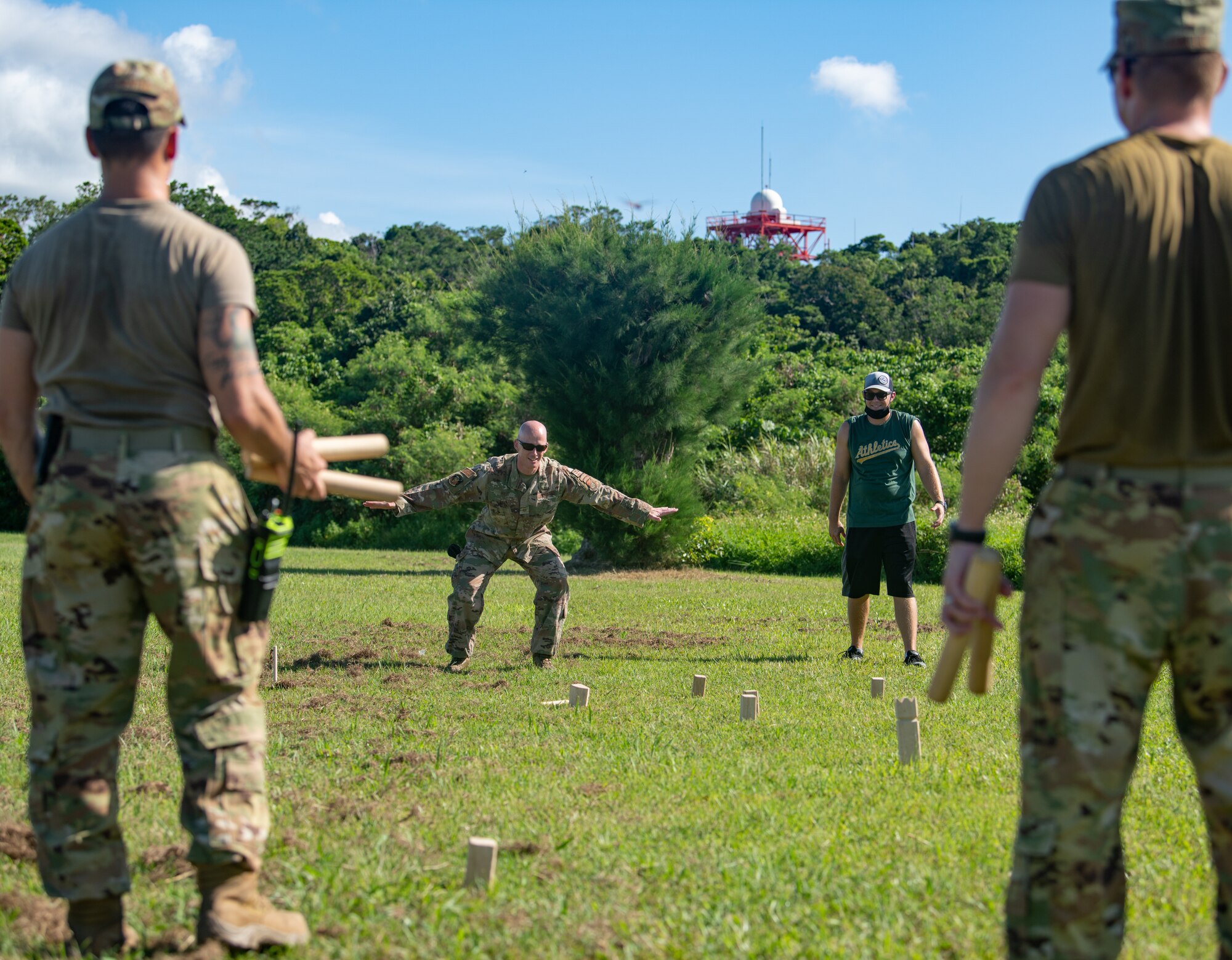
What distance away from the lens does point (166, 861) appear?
14.3 feet

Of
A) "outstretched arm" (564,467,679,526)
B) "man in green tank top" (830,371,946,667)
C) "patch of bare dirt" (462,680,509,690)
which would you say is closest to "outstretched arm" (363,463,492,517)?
"outstretched arm" (564,467,679,526)

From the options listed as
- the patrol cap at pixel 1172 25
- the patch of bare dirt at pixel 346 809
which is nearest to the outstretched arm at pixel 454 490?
the patch of bare dirt at pixel 346 809

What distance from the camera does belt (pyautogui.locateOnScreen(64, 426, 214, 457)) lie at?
10.7ft

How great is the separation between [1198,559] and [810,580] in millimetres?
16515

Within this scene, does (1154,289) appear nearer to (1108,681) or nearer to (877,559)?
(1108,681)

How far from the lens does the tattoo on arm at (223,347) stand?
3297mm

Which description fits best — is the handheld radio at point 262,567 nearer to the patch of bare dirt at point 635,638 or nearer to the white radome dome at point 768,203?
the patch of bare dirt at point 635,638

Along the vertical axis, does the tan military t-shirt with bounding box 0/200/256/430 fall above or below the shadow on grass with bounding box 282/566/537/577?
above

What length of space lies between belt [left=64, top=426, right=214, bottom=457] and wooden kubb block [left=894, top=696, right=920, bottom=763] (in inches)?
154

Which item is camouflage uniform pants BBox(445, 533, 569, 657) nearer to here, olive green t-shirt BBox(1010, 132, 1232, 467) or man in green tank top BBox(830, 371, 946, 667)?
man in green tank top BBox(830, 371, 946, 667)

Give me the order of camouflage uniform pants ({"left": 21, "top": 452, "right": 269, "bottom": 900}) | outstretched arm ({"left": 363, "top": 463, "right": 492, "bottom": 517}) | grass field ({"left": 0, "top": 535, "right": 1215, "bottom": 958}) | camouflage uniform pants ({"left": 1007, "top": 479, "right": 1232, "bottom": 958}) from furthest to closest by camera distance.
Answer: outstretched arm ({"left": 363, "top": 463, "right": 492, "bottom": 517})
grass field ({"left": 0, "top": 535, "right": 1215, "bottom": 958})
camouflage uniform pants ({"left": 21, "top": 452, "right": 269, "bottom": 900})
camouflage uniform pants ({"left": 1007, "top": 479, "right": 1232, "bottom": 958})

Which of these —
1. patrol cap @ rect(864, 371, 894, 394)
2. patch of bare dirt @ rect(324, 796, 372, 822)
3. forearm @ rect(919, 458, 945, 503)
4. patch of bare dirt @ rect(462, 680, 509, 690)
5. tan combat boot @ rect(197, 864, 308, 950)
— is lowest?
patch of bare dirt @ rect(462, 680, 509, 690)

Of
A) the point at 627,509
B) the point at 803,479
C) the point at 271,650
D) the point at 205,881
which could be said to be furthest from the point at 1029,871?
the point at 803,479

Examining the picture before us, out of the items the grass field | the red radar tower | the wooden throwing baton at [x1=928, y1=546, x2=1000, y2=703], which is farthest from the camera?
the red radar tower
